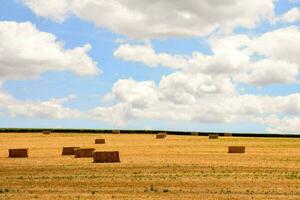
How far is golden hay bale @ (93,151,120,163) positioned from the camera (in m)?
38.2

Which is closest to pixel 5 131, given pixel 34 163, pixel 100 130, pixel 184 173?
pixel 100 130

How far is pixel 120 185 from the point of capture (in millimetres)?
26328

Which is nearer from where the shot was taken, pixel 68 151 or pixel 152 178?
pixel 152 178

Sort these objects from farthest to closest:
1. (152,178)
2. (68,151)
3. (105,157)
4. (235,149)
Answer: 1. (235,149)
2. (68,151)
3. (105,157)
4. (152,178)

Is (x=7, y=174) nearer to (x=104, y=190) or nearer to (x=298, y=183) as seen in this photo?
(x=104, y=190)

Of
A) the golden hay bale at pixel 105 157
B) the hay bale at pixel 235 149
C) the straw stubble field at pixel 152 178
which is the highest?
the hay bale at pixel 235 149

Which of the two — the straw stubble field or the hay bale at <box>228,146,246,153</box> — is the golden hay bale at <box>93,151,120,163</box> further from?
the hay bale at <box>228,146,246,153</box>

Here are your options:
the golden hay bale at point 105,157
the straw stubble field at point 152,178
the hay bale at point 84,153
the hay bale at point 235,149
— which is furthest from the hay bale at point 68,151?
the hay bale at point 235,149

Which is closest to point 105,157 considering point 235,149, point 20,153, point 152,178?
point 20,153

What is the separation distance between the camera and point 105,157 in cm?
3831

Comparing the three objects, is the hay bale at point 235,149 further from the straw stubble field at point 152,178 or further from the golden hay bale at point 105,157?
the golden hay bale at point 105,157

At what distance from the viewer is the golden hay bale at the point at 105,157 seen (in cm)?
3822

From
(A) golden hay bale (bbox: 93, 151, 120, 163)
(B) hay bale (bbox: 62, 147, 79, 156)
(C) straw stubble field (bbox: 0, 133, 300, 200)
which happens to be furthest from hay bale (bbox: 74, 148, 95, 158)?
(A) golden hay bale (bbox: 93, 151, 120, 163)

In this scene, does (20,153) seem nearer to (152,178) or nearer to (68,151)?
(68,151)
